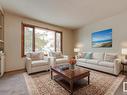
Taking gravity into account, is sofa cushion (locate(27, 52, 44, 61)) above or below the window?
below

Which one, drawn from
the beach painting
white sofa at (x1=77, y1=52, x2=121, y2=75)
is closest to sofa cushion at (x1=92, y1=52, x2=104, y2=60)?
white sofa at (x1=77, y1=52, x2=121, y2=75)

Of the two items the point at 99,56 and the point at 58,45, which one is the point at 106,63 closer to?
the point at 99,56

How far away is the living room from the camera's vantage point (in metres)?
2.23

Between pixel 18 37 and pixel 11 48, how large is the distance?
0.61 m

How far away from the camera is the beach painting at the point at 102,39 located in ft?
13.0

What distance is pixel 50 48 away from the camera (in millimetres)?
5172

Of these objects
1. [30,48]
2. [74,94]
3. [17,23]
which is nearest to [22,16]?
[17,23]

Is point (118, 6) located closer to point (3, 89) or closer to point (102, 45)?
point (102, 45)

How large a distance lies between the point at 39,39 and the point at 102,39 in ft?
11.6

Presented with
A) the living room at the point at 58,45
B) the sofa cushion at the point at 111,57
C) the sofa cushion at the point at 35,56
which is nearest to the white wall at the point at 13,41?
the living room at the point at 58,45

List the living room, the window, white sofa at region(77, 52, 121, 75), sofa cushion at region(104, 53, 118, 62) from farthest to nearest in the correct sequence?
1. the window
2. sofa cushion at region(104, 53, 118, 62)
3. white sofa at region(77, 52, 121, 75)
4. the living room

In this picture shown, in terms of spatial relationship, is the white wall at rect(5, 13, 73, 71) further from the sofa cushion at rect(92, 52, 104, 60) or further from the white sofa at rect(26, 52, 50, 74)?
the sofa cushion at rect(92, 52, 104, 60)

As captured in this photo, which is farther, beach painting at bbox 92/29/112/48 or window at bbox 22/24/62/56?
window at bbox 22/24/62/56

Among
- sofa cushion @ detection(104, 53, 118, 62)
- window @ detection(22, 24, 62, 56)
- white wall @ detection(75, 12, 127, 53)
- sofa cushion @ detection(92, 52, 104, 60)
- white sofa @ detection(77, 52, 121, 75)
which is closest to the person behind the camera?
white sofa @ detection(77, 52, 121, 75)
